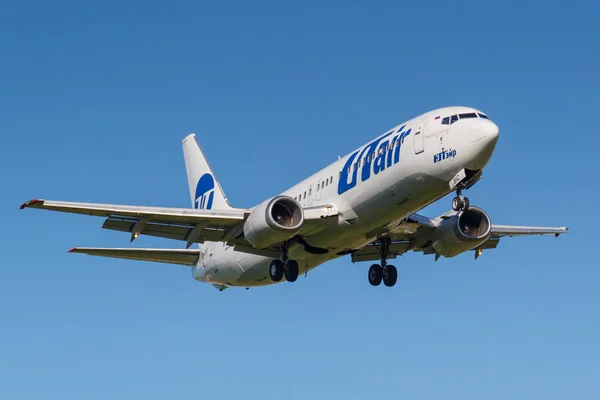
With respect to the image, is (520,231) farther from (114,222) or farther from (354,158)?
(114,222)

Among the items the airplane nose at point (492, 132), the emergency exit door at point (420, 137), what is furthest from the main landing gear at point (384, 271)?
the airplane nose at point (492, 132)

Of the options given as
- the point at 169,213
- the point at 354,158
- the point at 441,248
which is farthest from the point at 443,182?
the point at 169,213

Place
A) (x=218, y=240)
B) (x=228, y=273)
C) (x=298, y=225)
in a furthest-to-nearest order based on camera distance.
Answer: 1. (x=228, y=273)
2. (x=218, y=240)
3. (x=298, y=225)

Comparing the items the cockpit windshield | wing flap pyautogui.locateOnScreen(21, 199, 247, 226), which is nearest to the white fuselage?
the cockpit windshield

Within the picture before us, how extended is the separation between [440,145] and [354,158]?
4337 mm

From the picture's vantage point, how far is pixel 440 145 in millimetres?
35031

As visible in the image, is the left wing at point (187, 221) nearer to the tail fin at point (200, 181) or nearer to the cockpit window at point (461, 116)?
the cockpit window at point (461, 116)

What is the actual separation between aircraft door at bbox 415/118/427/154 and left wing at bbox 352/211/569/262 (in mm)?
4783

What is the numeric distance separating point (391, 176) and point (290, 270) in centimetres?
649

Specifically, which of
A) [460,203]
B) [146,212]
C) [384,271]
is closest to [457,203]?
[460,203]

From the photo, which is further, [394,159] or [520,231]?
[520,231]

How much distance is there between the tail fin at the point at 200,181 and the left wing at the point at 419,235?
7.86 m

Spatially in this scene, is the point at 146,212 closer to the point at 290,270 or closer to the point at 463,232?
the point at 290,270

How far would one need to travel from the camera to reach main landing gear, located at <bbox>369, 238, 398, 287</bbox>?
42.3 m
